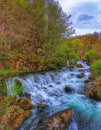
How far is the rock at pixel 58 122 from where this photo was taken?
6.85 meters

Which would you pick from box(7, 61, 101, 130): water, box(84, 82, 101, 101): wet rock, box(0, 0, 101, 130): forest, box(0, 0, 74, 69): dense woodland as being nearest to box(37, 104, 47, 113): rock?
box(0, 0, 101, 130): forest

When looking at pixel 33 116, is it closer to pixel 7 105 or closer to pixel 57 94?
pixel 7 105

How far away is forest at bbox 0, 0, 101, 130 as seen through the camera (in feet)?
35.4

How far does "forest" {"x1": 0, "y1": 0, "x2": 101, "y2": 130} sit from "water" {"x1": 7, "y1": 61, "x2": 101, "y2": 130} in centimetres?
55

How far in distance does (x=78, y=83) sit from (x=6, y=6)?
7.77 metres

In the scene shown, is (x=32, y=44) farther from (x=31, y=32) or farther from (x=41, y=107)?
(x=41, y=107)

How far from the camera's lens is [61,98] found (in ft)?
35.9

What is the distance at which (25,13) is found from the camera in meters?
16.7

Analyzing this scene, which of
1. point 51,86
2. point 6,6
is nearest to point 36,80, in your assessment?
point 51,86

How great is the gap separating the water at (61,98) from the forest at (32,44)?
55 centimetres

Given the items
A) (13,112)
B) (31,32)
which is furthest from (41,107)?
(31,32)

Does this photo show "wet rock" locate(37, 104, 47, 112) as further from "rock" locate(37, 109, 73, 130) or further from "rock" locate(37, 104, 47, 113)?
"rock" locate(37, 109, 73, 130)

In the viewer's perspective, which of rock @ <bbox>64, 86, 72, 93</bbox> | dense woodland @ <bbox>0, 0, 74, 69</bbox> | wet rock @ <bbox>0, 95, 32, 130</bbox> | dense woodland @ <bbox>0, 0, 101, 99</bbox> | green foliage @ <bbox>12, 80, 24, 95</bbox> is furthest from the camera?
dense woodland @ <bbox>0, 0, 74, 69</bbox>

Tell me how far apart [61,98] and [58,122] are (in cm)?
394
